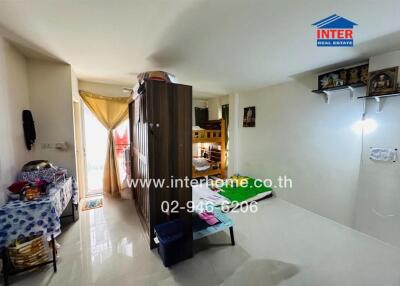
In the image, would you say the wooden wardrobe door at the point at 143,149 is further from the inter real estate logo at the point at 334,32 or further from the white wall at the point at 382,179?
the white wall at the point at 382,179

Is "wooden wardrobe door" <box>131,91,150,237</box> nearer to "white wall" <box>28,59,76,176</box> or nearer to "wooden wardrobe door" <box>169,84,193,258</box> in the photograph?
"wooden wardrobe door" <box>169,84,193,258</box>

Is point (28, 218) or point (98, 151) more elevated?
point (98, 151)

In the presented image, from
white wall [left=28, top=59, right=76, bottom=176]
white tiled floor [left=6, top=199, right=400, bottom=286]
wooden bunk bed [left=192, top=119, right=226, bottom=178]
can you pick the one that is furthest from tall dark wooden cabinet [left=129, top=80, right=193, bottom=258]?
wooden bunk bed [left=192, top=119, right=226, bottom=178]

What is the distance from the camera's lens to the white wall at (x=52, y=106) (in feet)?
7.74

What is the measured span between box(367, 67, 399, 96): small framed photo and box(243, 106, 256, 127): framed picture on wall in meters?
2.05

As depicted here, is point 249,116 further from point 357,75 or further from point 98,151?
point 98,151

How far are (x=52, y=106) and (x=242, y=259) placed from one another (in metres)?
3.08

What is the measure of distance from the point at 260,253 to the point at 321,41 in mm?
2302

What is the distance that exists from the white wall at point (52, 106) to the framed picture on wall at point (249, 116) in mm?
3352

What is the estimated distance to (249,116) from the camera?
4.09 m

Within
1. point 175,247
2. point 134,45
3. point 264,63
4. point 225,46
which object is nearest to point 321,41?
point 264,63

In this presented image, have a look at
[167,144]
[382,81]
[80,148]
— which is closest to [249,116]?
→ [382,81]

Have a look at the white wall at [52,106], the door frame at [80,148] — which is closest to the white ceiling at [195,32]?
the white wall at [52,106]

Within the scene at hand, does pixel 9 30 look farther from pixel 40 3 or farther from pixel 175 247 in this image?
pixel 175 247
